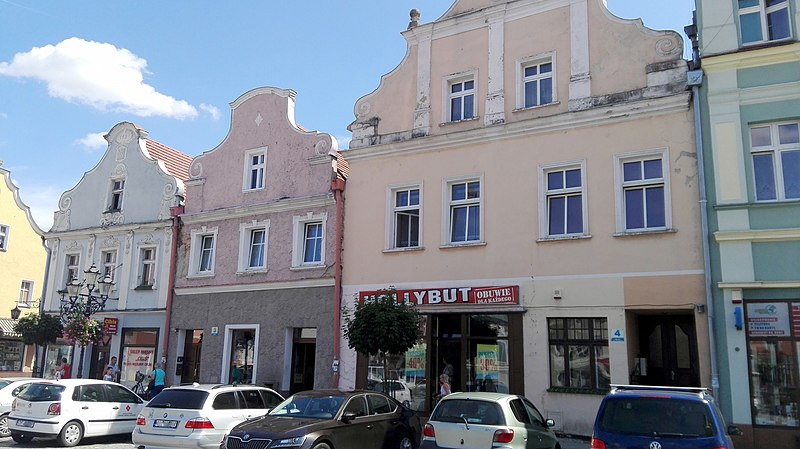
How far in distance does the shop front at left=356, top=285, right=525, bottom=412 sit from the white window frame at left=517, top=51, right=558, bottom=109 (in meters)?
5.00

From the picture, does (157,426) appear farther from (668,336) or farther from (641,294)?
(668,336)

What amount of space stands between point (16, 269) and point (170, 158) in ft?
50.3

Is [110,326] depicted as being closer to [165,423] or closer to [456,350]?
[165,423]

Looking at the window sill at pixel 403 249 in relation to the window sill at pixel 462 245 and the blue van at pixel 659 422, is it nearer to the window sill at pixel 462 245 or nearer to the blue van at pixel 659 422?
the window sill at pixel 462 245

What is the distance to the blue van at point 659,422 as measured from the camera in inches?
322

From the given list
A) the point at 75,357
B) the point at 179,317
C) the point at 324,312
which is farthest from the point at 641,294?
the point at 75,357

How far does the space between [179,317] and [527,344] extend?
42.1ft

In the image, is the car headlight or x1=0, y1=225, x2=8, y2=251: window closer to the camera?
the car headlight

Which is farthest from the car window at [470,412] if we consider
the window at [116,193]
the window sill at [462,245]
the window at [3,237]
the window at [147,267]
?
the window at [3,237]

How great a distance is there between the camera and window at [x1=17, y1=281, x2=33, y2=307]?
119ft

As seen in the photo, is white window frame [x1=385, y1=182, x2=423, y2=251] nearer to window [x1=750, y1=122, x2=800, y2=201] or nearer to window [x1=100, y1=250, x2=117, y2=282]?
window [x1=750, y1=122, x2=800, y2=201]

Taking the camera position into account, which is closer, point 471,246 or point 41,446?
point 41,446

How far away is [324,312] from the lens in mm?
19703

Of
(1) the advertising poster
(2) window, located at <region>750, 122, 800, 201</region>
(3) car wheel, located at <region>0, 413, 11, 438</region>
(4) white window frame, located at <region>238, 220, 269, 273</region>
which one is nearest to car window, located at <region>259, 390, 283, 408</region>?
(1) the advertising poster
